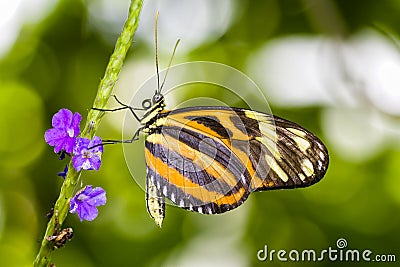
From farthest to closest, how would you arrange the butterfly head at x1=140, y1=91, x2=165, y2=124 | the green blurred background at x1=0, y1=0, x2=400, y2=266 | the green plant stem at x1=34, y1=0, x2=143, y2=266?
the green blurred background at x1=0, y1=0, x2=400, y2=266
the butterfly head at x1=140, y1=91, x2=165, y2=124
the green plant stem at x1=34, y1=0, x2=143, y2=266

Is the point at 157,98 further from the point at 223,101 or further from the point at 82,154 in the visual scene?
the point at 223,101

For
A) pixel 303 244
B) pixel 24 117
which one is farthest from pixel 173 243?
pixel 24 117

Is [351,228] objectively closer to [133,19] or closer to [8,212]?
[8,212]

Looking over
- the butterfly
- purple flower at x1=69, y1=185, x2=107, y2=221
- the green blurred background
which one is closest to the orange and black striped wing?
the butterfly

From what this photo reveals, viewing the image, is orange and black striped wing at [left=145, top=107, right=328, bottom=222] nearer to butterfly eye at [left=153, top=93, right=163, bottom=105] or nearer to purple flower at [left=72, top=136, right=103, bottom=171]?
butterfly eye at [left=153, top=93, right=163, bottom=105]

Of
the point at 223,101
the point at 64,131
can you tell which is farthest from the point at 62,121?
the point at 223,101

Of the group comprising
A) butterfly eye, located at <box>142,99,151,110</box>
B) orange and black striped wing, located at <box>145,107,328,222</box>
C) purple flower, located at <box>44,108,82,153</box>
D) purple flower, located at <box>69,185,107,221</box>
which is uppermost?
butterfly eye, located at <box>142,99,151,110</box>

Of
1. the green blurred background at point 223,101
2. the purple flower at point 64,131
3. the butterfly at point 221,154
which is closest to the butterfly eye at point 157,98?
the butterfly at point 221,154

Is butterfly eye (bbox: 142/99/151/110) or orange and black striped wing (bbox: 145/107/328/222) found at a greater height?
butterfly eye (bbox: 142/99/151/110)
